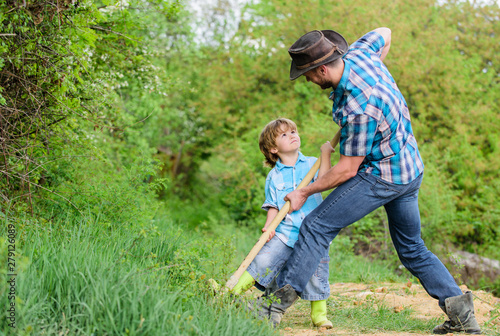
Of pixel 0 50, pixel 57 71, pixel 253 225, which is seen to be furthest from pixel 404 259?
pixel 253 225

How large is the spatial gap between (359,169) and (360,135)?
0.34m

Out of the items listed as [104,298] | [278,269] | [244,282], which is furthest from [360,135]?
[104,298]

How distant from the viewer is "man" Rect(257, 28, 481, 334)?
9.98 ft

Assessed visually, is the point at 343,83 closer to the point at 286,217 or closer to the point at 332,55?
the point at 332,55

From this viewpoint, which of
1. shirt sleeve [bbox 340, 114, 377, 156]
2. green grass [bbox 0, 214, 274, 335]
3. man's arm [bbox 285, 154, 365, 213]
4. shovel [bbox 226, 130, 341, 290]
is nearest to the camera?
green grass [bbox 0, 214, 274, 335]

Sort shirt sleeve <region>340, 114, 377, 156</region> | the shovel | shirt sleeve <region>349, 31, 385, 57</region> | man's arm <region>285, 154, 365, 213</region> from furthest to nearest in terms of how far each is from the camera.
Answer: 1. shirt sleeve <region>349, 31, 385, 57</region>
2. the shovel
3. man's arm <region>285, 154, 365, 213</region>
4. shirt sleeve <region>340, 114, 377, 156</region>

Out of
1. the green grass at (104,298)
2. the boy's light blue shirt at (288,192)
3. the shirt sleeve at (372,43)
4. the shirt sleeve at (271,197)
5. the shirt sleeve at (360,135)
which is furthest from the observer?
the shirt sleeve at (271,197)

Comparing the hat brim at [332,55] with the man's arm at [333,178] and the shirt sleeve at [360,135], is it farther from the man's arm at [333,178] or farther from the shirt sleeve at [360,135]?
the man's arm at [333,178]

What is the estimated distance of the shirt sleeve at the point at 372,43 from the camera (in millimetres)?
3408

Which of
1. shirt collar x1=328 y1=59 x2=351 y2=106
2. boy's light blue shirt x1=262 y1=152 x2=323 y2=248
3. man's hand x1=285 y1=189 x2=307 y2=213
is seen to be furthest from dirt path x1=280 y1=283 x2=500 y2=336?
shirt collar x1=328 y1=59 x2=351 y2=106

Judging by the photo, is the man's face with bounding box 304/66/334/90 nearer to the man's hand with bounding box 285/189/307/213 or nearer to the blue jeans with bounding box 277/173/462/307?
the blue jeans with bounding box 277/173/462/307

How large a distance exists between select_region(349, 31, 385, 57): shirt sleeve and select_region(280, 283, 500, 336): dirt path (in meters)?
2.08

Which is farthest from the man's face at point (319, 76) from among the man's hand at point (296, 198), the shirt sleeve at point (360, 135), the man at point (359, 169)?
the man's hand at point (296, 198)

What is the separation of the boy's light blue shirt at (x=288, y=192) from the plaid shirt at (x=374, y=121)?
21.8 inches
